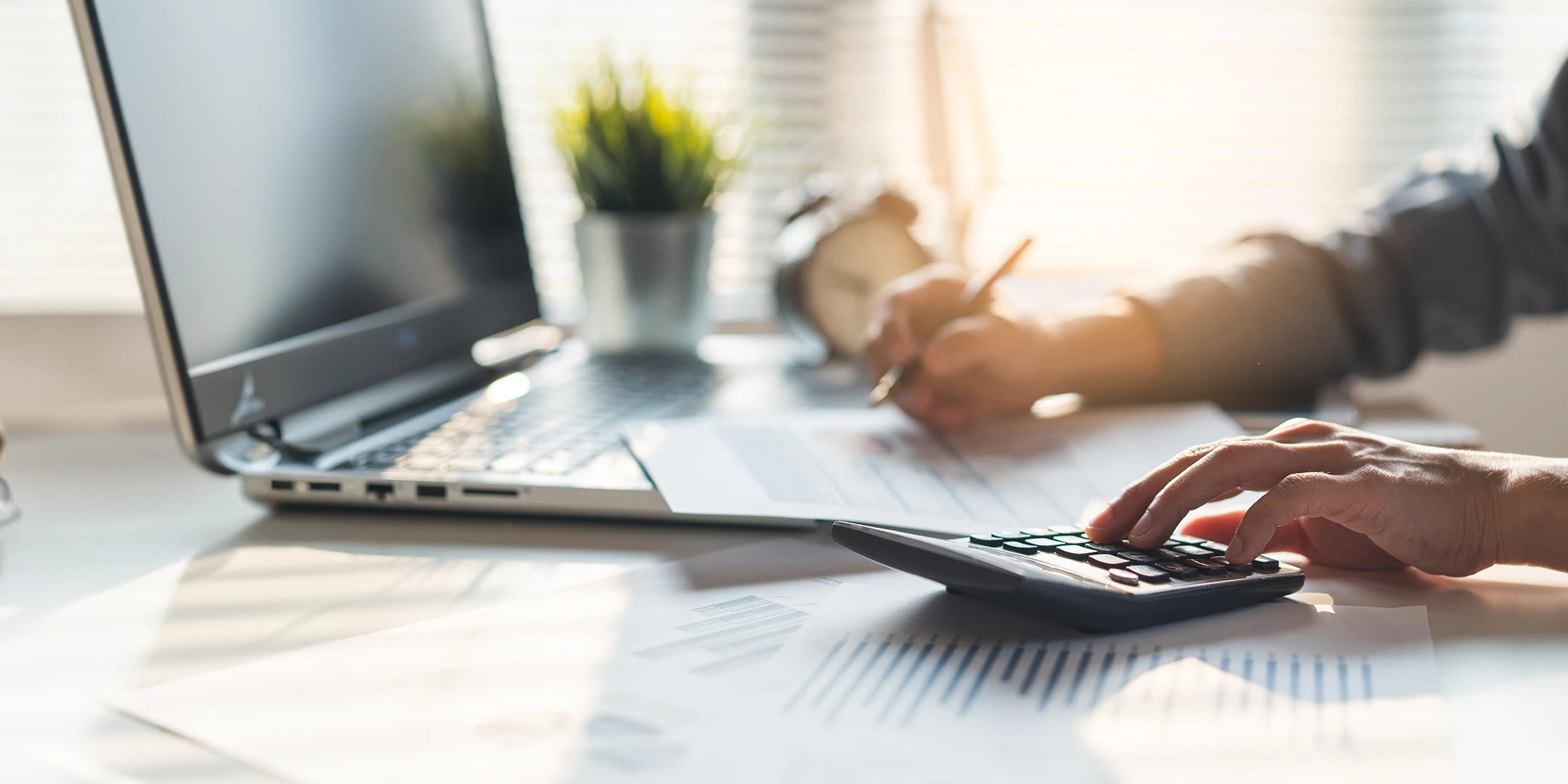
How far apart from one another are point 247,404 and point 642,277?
492 millimetres

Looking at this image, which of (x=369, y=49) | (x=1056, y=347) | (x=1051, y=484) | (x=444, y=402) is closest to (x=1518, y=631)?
(x=1051, y=484)

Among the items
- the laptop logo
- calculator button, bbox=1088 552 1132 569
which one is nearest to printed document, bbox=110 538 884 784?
calculator button, bbox=1088 552 1132 569

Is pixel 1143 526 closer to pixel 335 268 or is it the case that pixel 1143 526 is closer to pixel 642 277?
pixel 335 268

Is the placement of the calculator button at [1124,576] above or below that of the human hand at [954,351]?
above

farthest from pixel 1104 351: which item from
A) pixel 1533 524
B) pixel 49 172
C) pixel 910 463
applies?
pixel 49 172

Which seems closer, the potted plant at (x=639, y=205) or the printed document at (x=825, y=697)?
the printed document at (x=825, y=697)

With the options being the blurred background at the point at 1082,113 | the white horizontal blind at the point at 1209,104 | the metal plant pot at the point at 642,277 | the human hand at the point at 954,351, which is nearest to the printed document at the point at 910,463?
the human hand at the point at 954,351

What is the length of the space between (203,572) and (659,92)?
0.68 meters

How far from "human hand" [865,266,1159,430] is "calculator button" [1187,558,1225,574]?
33cm

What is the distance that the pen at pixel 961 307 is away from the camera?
80 cm

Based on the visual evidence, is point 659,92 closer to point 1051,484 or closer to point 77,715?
point 1051,484

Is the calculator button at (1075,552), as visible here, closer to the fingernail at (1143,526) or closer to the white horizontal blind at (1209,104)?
the fingernail at (1143,526)

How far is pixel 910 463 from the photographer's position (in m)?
0.70

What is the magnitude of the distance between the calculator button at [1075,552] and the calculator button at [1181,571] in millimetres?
28
